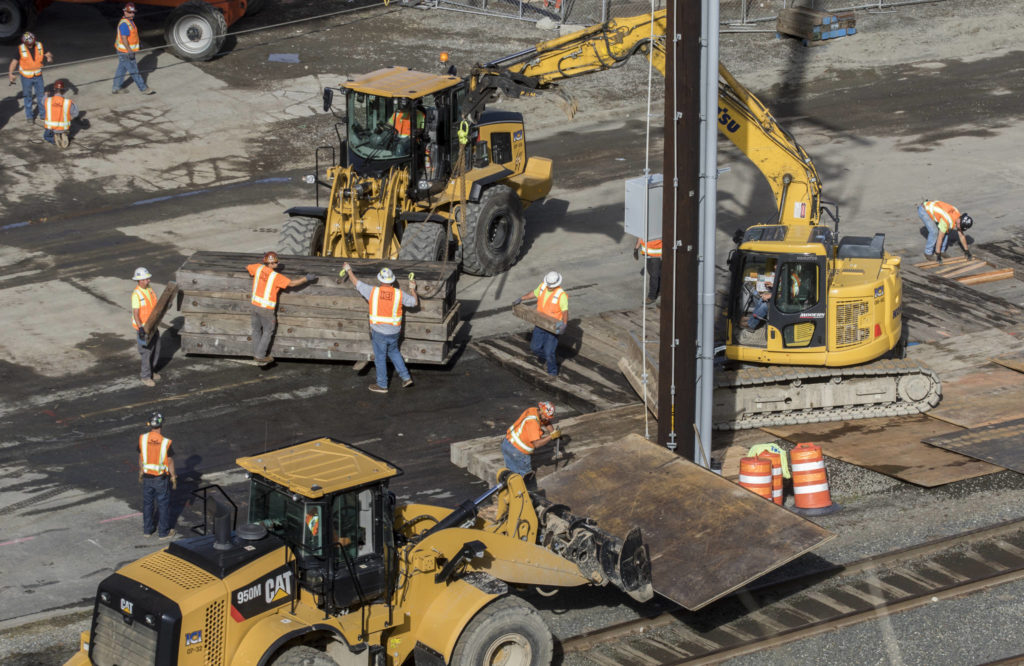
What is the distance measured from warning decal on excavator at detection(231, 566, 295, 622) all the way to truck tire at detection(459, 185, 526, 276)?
12.7m

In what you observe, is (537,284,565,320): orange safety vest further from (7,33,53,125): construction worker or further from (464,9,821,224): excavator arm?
(7,33,53,125): construction worker

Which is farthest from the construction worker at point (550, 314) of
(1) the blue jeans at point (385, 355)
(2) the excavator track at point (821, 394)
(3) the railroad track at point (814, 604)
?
(3) the railroad track at point (814, 604)

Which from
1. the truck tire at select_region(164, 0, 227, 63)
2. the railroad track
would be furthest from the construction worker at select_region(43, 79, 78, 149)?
the railroad track

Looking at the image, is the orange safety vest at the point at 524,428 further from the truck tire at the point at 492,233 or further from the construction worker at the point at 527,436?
the truck tire at the point at 492,233

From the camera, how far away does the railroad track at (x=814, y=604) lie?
1294cm

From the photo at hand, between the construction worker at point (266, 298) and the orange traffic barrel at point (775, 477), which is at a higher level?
the construction worker at point (266, 298)

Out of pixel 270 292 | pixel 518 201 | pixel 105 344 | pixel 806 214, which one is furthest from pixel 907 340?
pixel 105 344

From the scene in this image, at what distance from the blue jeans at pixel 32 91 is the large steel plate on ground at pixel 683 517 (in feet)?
63.8

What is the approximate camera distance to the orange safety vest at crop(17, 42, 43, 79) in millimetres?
28641

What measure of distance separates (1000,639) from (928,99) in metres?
22.7

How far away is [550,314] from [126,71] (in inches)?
638

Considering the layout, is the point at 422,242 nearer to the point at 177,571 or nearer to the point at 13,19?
the point at 177,571

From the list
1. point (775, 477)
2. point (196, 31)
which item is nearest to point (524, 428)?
point (775, 477)

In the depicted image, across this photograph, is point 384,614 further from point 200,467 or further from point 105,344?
point 105,344
